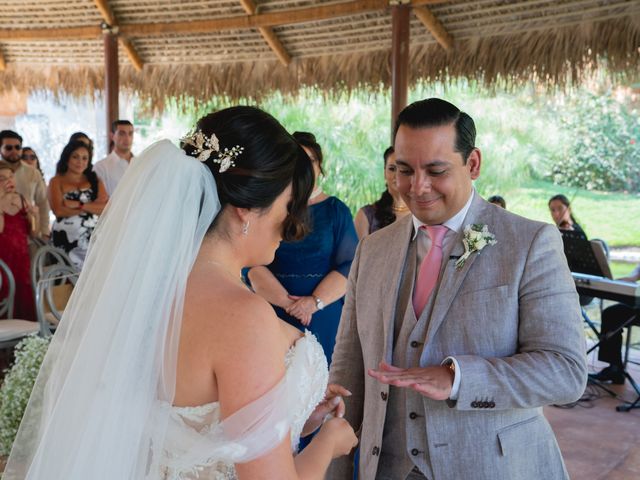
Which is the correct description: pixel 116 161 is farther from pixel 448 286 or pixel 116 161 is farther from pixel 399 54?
pixel 448 286

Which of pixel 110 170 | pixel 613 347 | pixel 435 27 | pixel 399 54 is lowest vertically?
pixel 613 347

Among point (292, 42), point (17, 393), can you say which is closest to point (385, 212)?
point (17, 393)

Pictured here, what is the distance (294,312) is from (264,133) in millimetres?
2183

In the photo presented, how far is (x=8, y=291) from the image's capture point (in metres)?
5.60

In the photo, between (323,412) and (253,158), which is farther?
(323,412)

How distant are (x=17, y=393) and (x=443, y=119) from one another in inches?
66.5

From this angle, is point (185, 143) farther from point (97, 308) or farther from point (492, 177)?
point (492, 177)

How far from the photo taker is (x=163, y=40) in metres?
9.23

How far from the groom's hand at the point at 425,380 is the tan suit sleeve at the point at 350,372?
0.50 m

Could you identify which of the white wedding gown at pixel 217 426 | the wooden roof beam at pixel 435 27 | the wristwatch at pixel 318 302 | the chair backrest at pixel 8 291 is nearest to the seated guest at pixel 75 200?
the chair backrest at pixel 8 291

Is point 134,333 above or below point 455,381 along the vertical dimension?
above

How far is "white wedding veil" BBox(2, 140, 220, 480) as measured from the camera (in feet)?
5.51

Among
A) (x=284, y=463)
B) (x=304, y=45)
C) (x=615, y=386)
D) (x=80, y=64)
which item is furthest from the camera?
(x=80, y=64)

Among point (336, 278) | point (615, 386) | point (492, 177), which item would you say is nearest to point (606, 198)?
point (492, 177)
